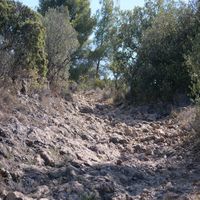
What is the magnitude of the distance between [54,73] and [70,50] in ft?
3.64

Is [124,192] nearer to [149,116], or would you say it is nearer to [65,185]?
[65,185]

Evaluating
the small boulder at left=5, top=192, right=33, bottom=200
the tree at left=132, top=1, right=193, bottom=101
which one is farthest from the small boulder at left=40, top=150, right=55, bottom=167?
the tree at left=132, top=1, right=193, bottom=101

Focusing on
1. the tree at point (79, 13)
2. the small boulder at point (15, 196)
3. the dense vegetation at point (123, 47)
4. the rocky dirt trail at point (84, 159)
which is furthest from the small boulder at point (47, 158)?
the tree at point (79, 13)

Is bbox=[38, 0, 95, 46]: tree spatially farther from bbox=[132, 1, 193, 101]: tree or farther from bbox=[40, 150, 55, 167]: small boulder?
bbox=[40, 150, 55, 167]: small boulder

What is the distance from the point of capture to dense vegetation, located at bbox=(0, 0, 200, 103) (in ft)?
31.9

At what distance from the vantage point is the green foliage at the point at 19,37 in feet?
31.4

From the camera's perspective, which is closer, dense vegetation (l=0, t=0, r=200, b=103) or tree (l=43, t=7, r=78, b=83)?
dense vegetation (l=0, t=0, r=200, b=103)

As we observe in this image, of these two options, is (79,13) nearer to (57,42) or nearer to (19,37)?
(57,42)

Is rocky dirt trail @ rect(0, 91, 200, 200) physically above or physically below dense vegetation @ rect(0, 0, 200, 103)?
below

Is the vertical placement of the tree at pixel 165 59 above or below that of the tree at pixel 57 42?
above

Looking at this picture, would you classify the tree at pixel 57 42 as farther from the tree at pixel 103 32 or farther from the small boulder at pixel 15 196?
the tree at pixel 103 32

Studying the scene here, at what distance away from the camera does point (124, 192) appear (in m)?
6.04

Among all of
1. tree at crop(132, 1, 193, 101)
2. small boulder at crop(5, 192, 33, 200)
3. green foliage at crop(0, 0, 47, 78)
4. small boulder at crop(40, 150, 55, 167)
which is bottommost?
small boulder at crop(5, 192, 33, 200)

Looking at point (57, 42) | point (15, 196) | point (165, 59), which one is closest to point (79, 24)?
point (165, 59)
